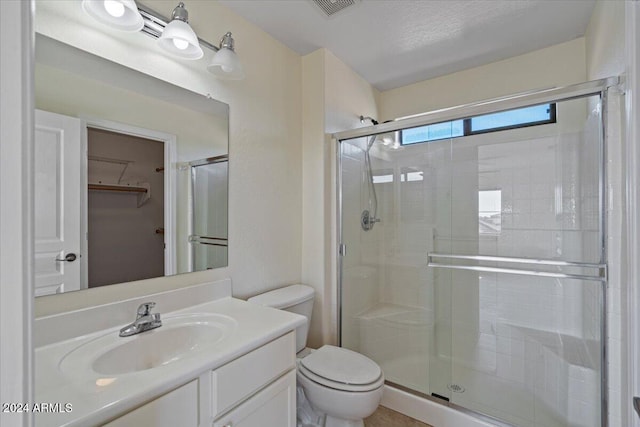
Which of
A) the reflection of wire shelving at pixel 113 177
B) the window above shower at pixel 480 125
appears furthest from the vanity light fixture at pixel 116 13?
the window above shower at pixel 480 125

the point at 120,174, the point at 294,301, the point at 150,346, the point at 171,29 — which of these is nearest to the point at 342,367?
the point at 294,301

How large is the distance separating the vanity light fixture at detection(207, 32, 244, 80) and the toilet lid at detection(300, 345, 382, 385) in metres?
1.58

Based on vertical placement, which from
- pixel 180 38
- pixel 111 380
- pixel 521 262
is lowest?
pixel 111 380

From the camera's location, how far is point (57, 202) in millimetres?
1036

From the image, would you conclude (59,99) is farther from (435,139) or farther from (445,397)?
(445,397)

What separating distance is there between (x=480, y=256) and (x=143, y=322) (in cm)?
208

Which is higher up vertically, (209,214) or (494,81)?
(494,81)

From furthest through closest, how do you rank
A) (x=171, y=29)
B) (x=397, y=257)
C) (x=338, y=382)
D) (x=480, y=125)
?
(x=397, y=257) < (x=480, y=125) < (x=338, y=382) < (x=171, y=29)

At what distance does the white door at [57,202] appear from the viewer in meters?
0.99

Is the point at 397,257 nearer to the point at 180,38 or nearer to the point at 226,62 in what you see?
the point at 226,62

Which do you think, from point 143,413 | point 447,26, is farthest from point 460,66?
point 143,413

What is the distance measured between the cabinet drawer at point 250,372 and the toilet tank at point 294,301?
0.41 meters

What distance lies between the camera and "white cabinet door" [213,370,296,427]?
37.8 inches

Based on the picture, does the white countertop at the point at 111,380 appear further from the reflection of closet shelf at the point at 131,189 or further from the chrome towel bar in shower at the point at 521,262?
the chrome towel bar in shower at the point at 521,262
